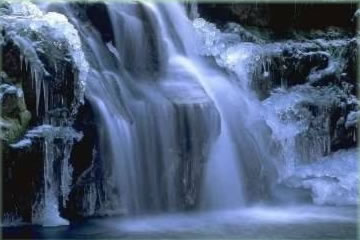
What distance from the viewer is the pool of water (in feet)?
29.9

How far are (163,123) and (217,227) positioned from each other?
2126 mm

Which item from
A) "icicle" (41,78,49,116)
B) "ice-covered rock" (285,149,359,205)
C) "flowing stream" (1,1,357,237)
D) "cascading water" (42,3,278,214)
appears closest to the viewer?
"icicle" (41,78,49,116)

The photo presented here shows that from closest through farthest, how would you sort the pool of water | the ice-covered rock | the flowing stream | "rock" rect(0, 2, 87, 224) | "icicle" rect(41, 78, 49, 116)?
the pool of water → "rock" rect(0, 2, 87, 224) → "icicle" rect(41, 78, 49, 116) → the flowing stream → the ice-covered rock

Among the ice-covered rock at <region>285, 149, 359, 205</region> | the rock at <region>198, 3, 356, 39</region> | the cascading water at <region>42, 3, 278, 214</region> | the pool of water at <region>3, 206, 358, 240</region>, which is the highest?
the rock at <region>198, 3, 356, 39</region>

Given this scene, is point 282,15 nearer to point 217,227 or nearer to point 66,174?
point 217,227

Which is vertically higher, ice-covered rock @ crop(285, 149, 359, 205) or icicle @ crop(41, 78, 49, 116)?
icicle @ crop(41, 78, 49, 116)

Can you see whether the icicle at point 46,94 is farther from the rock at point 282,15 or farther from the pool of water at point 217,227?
the rock at point 282,15

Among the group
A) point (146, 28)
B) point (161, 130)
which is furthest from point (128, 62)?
point (161, 130)

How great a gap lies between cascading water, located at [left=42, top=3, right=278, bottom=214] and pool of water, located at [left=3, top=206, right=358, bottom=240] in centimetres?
49

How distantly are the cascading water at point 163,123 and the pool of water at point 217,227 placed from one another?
494mm

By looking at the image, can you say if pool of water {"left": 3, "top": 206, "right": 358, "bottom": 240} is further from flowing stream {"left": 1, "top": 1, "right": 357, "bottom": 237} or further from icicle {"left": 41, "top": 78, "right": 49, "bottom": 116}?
icicle {"left": 41, "top": 78, "right": 49, "bottom": 116}

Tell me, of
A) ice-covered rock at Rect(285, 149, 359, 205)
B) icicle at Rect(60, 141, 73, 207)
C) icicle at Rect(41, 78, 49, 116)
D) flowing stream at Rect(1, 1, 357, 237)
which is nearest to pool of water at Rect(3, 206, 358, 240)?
flowing stream at Rect(1, 1, 357, 237)

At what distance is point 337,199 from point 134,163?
11.7 feet

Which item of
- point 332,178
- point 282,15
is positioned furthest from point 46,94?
point 282,15
